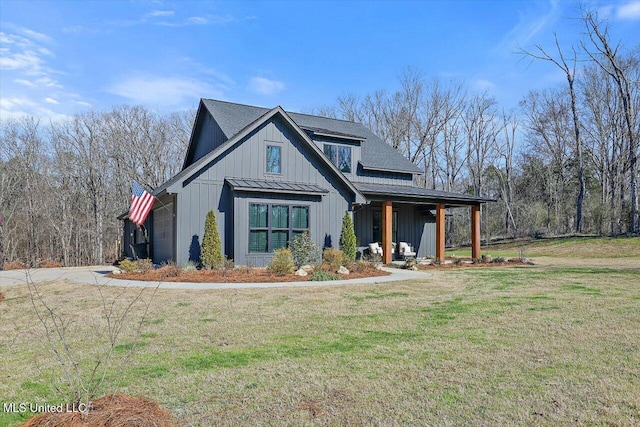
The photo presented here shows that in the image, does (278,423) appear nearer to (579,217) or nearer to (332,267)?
(332,267)

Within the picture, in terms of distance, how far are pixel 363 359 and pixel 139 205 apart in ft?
37.1

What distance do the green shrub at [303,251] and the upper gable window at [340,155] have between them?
5.86m

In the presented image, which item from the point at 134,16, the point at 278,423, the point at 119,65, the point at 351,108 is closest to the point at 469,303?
the point at 278,423

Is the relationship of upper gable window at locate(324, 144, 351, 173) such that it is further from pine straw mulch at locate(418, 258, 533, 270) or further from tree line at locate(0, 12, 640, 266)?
tree line at locate(0, 12, 640, 266)

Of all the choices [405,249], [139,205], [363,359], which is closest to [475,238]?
[405,249]

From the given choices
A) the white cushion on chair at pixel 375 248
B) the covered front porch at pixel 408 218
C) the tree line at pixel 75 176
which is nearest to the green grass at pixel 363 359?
the covered front porch at pixel 408 218

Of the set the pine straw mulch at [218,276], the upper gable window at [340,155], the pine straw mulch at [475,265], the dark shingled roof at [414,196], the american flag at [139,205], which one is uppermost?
the upper gable window at [340,155]

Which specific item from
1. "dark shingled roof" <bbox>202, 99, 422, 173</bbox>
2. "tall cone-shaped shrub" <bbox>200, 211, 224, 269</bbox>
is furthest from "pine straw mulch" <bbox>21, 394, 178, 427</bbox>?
"dark shingled roof" <bbox>202, 99, 422, 173</bbox>

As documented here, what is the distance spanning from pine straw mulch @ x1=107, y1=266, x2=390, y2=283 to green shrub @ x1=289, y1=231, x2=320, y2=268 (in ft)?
5.45

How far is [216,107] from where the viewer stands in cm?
1881

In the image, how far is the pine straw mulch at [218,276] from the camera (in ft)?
37.5

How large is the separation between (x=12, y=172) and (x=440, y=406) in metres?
27.5

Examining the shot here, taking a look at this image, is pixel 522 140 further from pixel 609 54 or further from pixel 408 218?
pixel 408 218

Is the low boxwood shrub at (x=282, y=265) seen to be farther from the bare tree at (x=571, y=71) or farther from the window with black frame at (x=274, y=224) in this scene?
the bare tree at (x=571, y=71)
